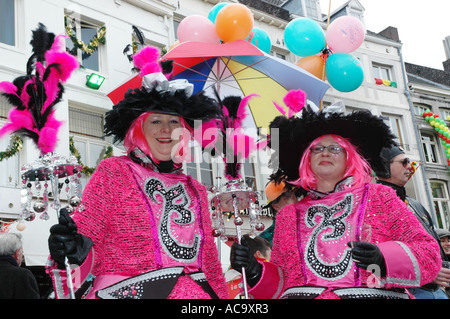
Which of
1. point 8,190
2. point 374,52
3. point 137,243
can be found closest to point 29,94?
point 137,243

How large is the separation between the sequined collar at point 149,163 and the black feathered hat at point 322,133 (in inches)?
28.7

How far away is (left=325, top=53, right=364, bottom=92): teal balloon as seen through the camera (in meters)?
6.62

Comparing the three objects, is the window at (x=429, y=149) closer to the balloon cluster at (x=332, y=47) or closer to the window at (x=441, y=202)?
the window at (x=441, y=202)

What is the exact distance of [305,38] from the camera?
676cm

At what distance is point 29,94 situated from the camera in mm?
2197

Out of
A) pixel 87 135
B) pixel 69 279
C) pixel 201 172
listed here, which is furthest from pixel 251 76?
pixel 201 172

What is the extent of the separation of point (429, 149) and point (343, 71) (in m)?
14.1

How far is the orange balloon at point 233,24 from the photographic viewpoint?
19.8ft

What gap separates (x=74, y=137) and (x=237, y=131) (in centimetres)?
794

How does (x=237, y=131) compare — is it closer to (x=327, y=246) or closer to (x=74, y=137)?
(x=327, y=246)

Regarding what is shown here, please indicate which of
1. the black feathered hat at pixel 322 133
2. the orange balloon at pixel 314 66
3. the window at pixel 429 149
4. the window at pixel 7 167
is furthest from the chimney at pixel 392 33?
the black feathered hat at pixel 322 133

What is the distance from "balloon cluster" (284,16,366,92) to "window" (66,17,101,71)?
5.61m

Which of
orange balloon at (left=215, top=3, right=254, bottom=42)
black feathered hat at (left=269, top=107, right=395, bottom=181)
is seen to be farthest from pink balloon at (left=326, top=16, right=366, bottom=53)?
black feathered hat at (left=269, top=107, right=395, bottom=181)

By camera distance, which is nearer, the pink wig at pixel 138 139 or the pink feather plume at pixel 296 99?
the pink wig at pixel 138 139
